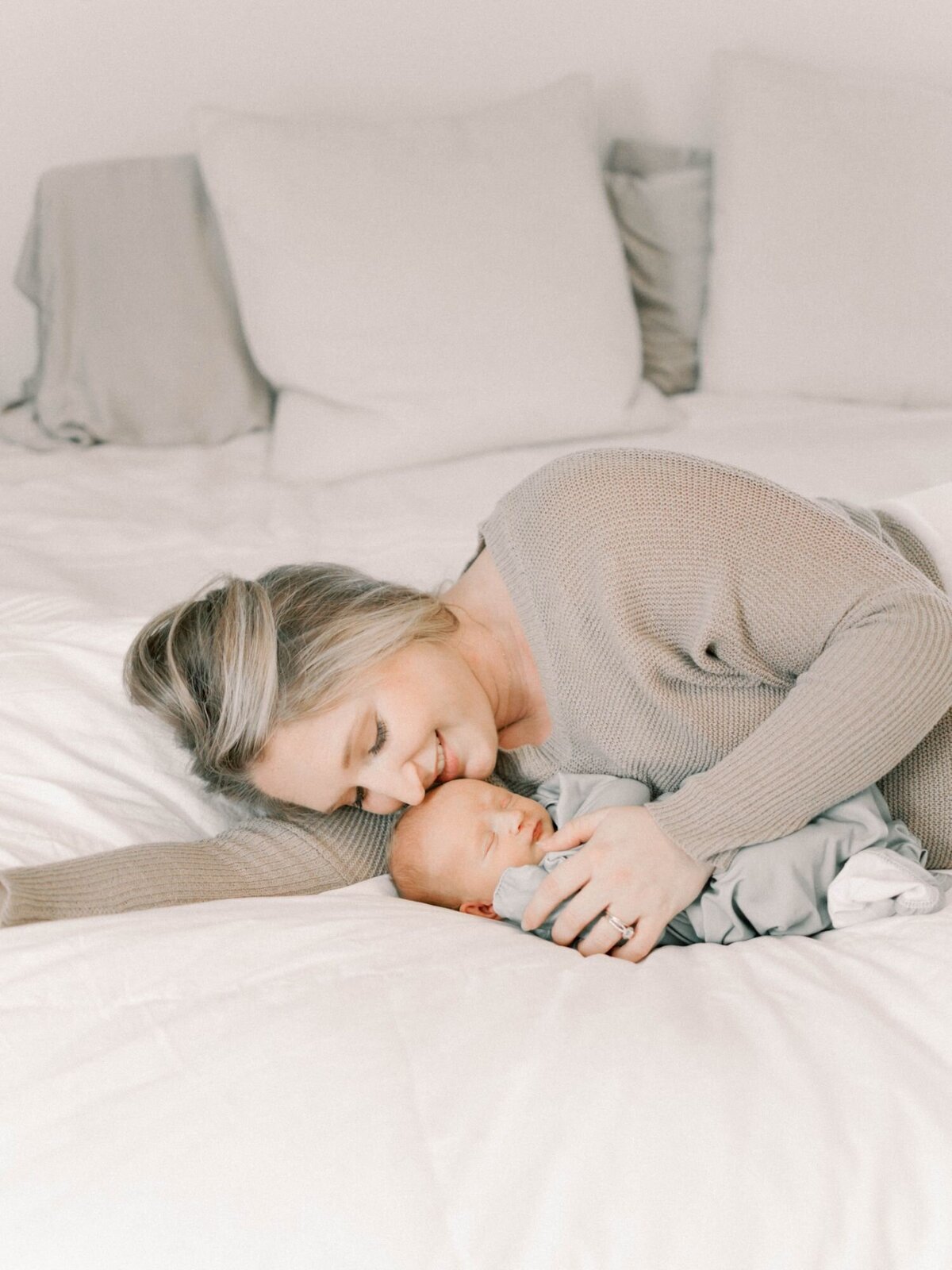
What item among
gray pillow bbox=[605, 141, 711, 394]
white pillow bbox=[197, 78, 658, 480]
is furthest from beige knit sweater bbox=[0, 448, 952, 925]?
gray pillow bbox=[605, 141, 711, 394]

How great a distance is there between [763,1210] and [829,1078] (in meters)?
0.11

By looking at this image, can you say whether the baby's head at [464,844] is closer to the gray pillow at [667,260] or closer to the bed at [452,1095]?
the bed at [452,1095]

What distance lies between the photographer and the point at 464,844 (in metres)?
1.16

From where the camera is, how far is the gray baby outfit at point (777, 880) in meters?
1.04

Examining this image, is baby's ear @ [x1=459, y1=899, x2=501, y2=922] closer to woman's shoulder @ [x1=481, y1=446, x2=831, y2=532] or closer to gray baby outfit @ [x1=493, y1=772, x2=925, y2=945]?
gray baby outfit @ [x1=493, y1=772, x2=925, y2=945]

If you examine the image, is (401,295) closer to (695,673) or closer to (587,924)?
(695,673)

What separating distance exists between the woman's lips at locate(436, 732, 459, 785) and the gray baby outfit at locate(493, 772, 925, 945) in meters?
0.14

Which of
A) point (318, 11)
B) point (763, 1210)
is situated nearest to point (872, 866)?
point (763, 1210)

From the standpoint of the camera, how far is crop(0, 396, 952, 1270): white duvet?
26.2 inches

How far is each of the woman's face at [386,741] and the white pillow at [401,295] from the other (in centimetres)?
95

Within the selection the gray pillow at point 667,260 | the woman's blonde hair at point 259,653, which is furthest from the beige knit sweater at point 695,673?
the gray pillow at point 667,260

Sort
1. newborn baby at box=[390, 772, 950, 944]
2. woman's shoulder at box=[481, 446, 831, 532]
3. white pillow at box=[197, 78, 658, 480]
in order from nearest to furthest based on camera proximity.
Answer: newborn baby at box=[390, 772, 950, 944], woman's shoulder at box=[481, 446, 831, 532], white pillow at box=[197, 78, 658, 480]

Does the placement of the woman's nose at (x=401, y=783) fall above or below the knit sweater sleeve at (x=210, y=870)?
above

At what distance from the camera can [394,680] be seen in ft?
3.87
